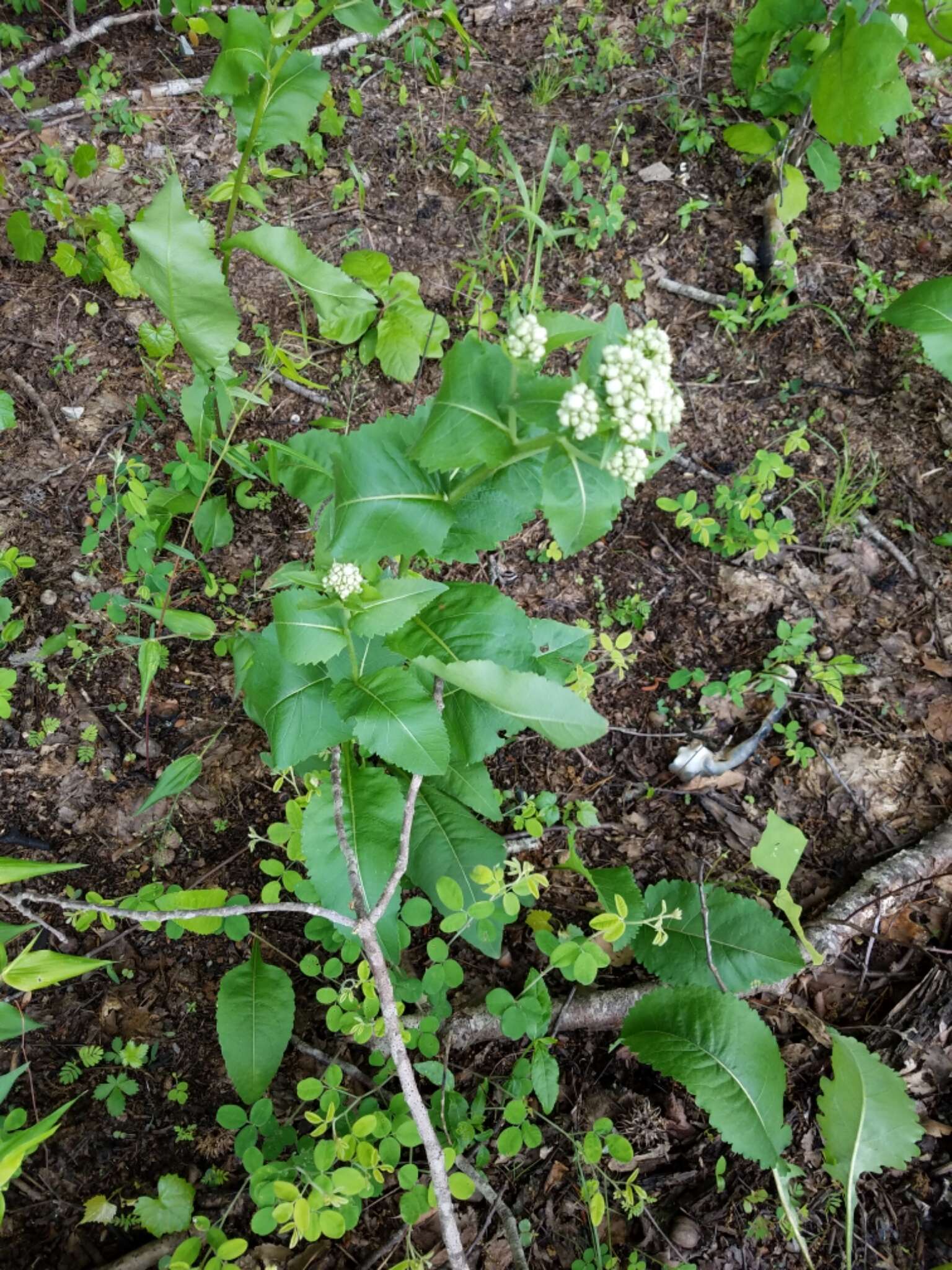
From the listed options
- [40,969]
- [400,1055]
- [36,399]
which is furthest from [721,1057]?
[36,399]

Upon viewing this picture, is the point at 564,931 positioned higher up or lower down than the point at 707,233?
lower down

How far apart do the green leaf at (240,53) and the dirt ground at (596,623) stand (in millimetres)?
785

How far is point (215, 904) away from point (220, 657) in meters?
1.15

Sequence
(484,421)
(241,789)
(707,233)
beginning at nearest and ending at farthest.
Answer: (484,421) < (241,789) < (707,233)

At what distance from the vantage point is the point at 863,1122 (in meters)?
2.30

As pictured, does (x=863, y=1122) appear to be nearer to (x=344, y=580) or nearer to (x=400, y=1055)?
(x=400, y=1055)

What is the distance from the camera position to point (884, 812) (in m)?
3.07

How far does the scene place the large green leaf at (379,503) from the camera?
2158mm

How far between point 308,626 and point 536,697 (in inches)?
26.6

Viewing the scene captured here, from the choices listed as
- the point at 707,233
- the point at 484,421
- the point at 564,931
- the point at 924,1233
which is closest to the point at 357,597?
the point at 484,421

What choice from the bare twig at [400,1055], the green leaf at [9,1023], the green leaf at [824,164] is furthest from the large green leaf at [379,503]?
the green leaf at [824,164]

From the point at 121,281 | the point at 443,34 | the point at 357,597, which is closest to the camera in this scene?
the point at 357,597

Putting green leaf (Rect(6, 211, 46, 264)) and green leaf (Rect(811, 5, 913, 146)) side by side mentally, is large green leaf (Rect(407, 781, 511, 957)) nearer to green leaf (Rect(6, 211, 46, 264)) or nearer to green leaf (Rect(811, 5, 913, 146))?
green leaf (Rect(6, 211, 46, 264))

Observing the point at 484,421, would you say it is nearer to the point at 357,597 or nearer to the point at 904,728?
the point at 357,597
